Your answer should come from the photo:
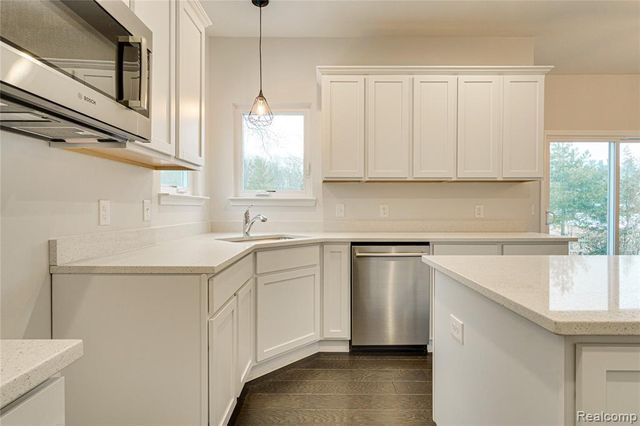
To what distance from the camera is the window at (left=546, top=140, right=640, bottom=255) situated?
14.7 ft

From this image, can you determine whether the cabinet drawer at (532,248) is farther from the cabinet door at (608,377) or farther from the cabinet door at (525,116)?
the cabinet door at (608,377)

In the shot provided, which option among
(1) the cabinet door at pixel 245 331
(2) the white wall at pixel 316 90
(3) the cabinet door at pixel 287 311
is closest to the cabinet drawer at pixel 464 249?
(2) the white wall at pixel 316 90

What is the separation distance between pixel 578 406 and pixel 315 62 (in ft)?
10.9

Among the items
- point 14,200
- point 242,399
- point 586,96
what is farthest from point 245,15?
point 586,96

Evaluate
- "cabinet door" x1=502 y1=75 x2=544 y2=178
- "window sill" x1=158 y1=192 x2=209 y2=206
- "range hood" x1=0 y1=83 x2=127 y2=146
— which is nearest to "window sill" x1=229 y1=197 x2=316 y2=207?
"window sill" x1=158 y1=192 x2=209 y2=206

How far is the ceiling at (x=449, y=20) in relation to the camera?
294cm

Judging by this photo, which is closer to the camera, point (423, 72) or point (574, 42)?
point (423, 72)

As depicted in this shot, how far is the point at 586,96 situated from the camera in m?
4.41

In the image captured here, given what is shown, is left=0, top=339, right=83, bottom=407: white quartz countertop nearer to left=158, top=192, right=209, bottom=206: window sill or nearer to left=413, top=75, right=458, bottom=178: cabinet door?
left=158, top=192, right=209, bottom=206: window sill

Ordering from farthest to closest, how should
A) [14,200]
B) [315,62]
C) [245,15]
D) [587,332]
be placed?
[315,62] → [245,15] → [14,200] → [587,332]

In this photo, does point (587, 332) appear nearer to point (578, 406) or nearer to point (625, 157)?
point (578, 406)

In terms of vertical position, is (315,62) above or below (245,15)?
below

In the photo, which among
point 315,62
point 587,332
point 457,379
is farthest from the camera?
point 315,62

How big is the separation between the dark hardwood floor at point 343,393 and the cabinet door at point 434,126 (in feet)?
5.10
